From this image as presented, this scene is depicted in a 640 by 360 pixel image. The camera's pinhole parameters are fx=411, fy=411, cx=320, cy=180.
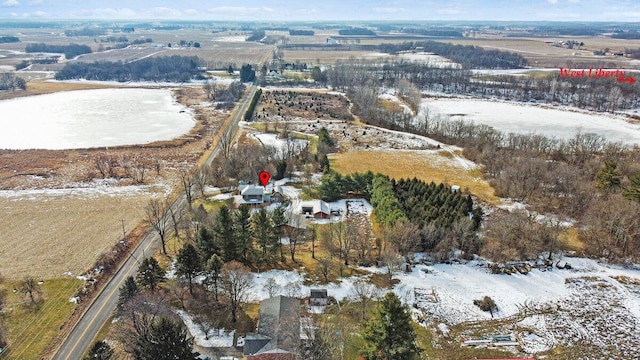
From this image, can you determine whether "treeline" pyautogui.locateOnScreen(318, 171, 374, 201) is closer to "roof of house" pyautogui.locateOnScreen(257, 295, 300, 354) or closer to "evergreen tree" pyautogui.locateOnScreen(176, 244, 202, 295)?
"evergreen tree" pyautogui.locateOnScreen(176, 244, 202, 295)

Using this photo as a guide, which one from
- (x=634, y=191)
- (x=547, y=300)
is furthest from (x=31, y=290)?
(x=634, y=191)

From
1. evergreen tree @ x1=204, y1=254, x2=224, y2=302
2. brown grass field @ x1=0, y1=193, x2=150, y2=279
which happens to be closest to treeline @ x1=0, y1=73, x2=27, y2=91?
brown grass field @ x1=0, y1=193, x2=150, y2=279

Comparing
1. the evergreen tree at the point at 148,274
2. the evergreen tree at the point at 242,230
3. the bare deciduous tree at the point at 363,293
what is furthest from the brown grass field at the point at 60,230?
the bare deciduous tree at the point at 363,293

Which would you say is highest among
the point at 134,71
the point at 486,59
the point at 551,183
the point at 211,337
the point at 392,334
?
the point at 486,59

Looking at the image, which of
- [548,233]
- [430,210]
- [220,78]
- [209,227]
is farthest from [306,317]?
[220,78]

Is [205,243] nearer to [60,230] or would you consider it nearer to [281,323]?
[281,323]
